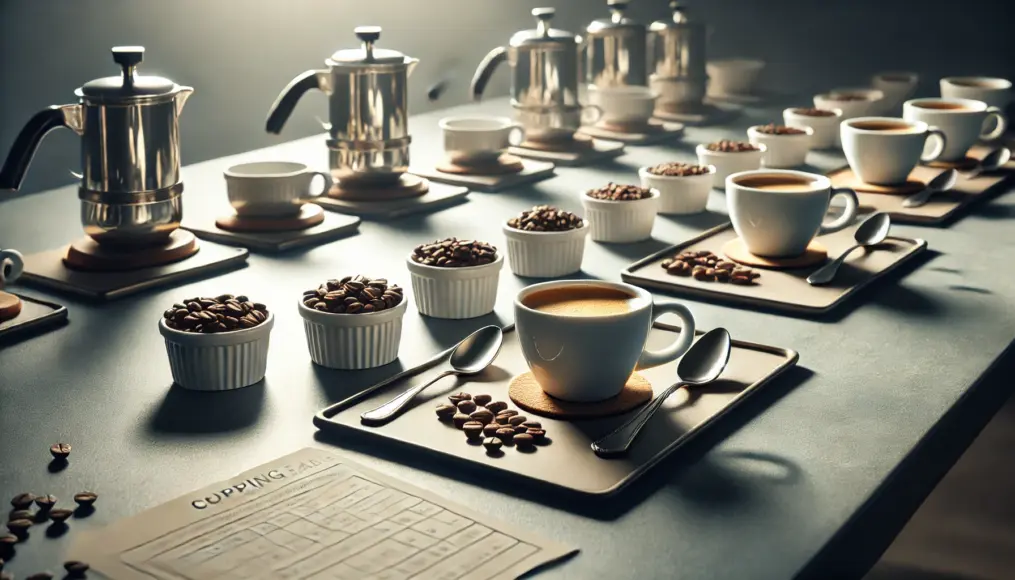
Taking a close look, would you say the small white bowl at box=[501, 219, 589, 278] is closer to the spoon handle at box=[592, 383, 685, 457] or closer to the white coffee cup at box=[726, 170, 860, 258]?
the white coffee cup at box=[726, 170, 860, 258]

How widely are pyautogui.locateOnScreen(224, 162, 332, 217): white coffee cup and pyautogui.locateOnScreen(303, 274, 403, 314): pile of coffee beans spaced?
552 millimetres

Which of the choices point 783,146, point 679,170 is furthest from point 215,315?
point 783,146

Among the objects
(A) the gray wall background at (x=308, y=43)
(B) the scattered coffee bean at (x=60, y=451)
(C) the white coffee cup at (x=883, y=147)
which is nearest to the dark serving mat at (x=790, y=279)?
(C) the white coffee cup at (x=883, y=147)

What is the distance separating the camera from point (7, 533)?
797 mm

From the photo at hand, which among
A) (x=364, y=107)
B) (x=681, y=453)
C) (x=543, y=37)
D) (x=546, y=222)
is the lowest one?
(x=681, y=453)

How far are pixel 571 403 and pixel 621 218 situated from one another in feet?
2.11

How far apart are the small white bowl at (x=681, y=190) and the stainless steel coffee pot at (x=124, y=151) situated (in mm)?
693

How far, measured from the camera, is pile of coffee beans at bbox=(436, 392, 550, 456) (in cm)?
93

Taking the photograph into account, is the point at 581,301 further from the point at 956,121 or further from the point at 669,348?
the point at 956,121

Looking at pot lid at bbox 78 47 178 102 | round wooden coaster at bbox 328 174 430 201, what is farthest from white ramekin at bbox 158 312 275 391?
round wooden coaster at bbox 328 174 430 201

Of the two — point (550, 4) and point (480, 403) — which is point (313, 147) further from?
point (550, 4)

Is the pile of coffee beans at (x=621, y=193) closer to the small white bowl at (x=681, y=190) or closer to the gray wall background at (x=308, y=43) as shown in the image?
the small white bowl at (x=681, y=190)

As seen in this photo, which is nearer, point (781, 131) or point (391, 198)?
point (391, 198)

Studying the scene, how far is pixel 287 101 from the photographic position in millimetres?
1780
